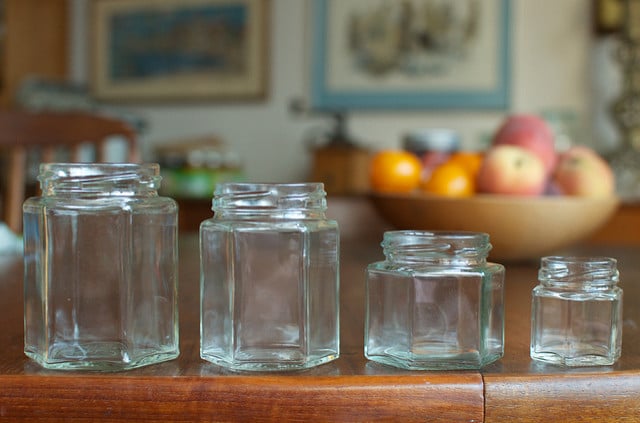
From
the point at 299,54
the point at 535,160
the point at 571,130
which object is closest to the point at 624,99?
the point at 571,130

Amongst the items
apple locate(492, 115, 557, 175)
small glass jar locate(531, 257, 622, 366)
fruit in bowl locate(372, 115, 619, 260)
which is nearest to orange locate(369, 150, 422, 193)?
fruit in bowl locate(372, 115, 619, 260)

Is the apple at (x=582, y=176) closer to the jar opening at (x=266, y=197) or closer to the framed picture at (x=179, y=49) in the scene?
the jar opening at (x=266, y=197)

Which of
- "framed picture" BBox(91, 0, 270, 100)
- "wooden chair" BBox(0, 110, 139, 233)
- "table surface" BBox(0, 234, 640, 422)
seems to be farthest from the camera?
"framed picture" BBox(91, 0, 270, 100)

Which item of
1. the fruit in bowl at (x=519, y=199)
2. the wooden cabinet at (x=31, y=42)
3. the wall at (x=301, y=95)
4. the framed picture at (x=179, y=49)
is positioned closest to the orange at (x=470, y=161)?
the fruit in bowl at (x=519, y=199)

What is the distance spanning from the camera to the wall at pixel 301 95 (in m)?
3.05

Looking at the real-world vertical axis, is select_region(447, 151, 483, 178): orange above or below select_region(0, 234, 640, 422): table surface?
above

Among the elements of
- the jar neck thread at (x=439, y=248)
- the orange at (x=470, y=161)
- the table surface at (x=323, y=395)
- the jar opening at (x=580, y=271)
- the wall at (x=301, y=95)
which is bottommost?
the table surface at (x=323, y=395)

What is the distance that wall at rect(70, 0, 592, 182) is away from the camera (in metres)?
3.05

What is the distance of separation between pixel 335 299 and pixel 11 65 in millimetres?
3354

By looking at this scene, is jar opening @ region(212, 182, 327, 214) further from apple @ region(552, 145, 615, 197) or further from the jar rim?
apple @ region(552, 145, 615, 197)

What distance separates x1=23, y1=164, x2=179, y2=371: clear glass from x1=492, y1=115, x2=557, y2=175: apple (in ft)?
2.46

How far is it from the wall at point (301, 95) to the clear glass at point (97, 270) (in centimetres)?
280

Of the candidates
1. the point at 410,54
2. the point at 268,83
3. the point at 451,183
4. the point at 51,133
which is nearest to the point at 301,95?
the point at 268,83

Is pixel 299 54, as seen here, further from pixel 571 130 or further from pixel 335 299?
pixel 335 299
